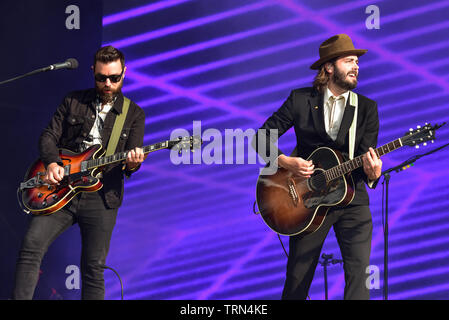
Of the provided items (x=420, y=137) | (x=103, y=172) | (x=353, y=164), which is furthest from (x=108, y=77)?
(x=420, y=137)

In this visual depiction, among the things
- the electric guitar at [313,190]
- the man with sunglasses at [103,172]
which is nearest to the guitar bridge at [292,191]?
the electric guitar at [313,190]

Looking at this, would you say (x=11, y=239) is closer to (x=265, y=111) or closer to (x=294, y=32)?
(x=265, y=111)

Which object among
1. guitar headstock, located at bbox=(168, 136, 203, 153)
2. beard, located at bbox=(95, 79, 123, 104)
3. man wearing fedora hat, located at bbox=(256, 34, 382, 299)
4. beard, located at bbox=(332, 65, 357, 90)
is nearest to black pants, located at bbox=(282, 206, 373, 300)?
man wearing fedora hat, located at bbox=(256, 34, 382, 299)

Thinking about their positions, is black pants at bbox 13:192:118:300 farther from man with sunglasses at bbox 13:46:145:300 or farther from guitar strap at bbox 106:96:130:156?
guitar strap at bbox 106:96:130:156

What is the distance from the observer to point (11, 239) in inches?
215

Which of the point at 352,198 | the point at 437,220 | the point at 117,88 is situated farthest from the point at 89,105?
the point at 437,220

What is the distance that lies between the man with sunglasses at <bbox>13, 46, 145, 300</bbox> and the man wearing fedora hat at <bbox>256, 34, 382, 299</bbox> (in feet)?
3.46

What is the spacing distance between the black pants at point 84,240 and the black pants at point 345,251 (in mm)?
1251

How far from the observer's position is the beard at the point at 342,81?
12.2ft

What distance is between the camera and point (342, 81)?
375 cm

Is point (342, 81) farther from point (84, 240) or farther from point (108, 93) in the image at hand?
point (84, 240)

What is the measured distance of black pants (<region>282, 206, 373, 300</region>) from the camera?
343cm

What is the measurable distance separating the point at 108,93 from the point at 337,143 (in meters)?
1.63
